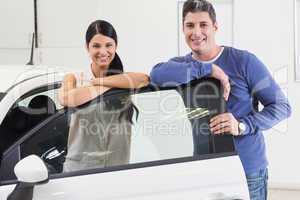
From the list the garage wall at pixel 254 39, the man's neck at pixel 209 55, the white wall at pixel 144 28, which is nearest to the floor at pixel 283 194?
the garage wall at pixel 254 39

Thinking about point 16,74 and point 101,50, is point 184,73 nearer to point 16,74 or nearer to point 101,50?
point 101,50

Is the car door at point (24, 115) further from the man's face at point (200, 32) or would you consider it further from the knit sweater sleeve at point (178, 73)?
the man's face at point (200, 32)

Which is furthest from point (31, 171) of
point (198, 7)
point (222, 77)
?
point (198, 7)

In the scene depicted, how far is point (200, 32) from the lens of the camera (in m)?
1.96

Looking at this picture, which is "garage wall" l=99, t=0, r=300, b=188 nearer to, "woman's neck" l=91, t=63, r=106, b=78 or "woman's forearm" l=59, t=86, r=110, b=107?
"woman's neck" l=91, t=63, r=106, b=78

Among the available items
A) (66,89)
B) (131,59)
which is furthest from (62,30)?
(66,89)

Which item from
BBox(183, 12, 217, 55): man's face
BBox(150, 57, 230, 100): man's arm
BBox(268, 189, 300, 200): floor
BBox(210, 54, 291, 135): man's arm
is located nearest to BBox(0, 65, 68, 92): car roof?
BBox(150, 57, 230, 100): man's arm

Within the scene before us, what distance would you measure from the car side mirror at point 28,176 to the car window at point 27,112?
0.23 m

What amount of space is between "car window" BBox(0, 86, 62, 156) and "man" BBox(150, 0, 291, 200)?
1.82ft

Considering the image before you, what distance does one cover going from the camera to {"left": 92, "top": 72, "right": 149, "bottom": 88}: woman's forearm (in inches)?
66.9

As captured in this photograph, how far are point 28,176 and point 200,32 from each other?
110 centimetres

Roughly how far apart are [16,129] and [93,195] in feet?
1.66

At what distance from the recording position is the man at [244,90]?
190cm

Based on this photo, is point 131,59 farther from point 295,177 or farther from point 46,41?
point 295,177
